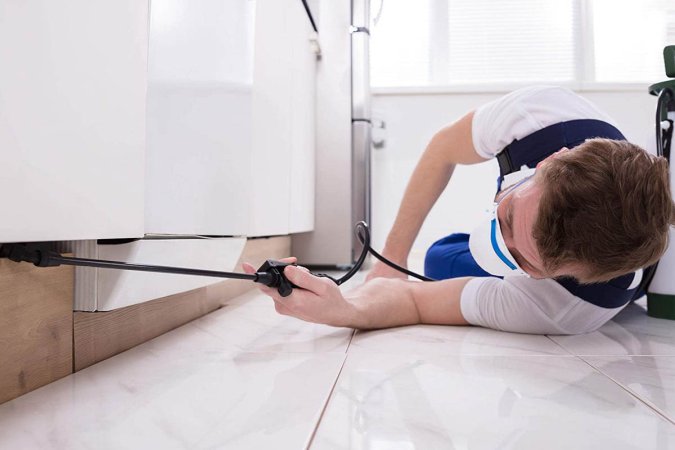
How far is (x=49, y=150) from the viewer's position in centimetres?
42

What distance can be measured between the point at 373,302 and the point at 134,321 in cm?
41

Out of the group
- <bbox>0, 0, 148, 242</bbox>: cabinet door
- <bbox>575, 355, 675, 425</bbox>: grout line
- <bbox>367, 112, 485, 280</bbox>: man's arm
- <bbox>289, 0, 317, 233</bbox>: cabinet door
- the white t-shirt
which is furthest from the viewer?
<bbox>289, 0, 317, 233</bbox>: cabinet door

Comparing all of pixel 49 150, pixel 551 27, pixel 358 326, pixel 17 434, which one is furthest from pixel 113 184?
pixel 551 27

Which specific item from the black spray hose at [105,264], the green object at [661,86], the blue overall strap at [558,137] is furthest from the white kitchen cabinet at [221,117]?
the green object at [661,86]

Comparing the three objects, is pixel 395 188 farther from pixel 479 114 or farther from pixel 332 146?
pixel 479 114

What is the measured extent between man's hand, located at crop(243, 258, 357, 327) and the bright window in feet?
6.82

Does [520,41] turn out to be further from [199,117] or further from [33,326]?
[33,326]

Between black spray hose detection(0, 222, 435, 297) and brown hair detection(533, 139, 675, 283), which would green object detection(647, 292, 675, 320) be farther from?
black spray hose detection(0, 222, 435, 297)

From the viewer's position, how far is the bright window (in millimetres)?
2555

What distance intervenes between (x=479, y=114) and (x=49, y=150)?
3.03 feet

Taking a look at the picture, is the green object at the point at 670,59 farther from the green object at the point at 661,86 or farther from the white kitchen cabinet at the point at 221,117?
the white kitchen cabinet at the point at 221,117

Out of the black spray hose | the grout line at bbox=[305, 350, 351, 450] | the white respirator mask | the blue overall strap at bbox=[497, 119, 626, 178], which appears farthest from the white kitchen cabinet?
the blue overall strap at bbox=[497, 119, 626, 178]

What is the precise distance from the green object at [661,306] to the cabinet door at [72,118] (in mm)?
1098

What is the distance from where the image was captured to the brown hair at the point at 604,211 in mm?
632
